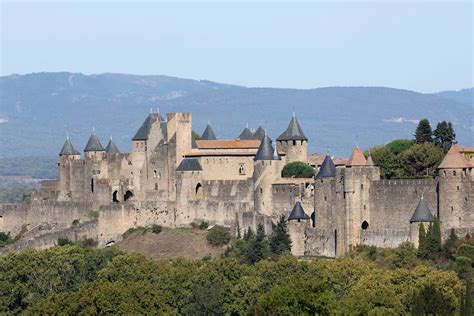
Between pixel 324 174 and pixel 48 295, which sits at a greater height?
pixel 324 174

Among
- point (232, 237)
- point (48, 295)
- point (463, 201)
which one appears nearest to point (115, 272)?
point (48, 295)

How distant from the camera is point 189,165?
83.4 meters

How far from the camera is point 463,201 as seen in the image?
239 ft

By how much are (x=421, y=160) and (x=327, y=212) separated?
6881 millimetres

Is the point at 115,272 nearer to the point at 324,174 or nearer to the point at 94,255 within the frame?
the point at 94,255

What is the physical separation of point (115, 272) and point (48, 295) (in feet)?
10.7

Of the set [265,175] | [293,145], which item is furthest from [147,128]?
[265,175]

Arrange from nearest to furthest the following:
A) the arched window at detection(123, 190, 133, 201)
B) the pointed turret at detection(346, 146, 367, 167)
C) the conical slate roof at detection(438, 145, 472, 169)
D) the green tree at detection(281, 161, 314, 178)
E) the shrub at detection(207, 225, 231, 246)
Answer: the conical slate roof at detection(438, 145, 472, 169) → the pointed turret at detection(346, 146, 367, 167) → the shrub at detection(207, 225, 231, 246) → the green tree at detection(281, 161, 314, 178) → the arched window at detection(123, 190, 133, 201)

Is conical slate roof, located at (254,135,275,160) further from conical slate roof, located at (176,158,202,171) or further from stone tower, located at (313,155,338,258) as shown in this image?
stone tower, located at (313,155,338,258)

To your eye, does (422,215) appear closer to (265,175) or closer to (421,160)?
(421,160)

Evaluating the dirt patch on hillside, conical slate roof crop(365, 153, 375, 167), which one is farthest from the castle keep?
the dirt patch on hillside

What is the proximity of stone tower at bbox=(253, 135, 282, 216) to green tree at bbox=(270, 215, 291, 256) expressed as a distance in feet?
9.82

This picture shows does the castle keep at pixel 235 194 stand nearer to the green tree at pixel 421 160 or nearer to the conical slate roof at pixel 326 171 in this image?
the conical slate roof at pixel 326 171

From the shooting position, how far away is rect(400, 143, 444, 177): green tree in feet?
266
